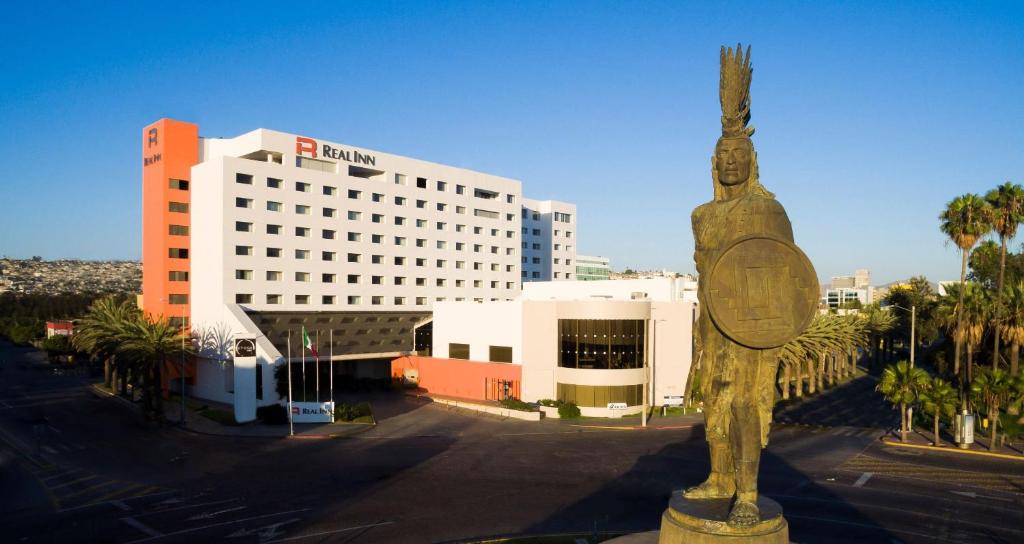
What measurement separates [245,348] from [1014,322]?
2265 inches

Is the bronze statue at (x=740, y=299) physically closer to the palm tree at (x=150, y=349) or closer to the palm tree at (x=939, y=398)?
the palm tree at (x=939, y=398)

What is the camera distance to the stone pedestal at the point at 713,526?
13953 mm

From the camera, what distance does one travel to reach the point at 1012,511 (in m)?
25.5

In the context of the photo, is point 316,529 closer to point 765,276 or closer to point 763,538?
point 763,538

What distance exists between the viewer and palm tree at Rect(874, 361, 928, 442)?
3894 centimetres

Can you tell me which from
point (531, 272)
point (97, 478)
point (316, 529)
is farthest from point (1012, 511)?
point (531, 272)

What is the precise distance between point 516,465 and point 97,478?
2075 centimetres

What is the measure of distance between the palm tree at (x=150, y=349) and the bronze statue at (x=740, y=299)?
4587 cm

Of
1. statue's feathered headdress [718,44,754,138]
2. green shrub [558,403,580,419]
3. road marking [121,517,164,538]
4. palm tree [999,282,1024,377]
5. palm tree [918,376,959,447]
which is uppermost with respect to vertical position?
statue's feathered headdress [718,44,754,138]

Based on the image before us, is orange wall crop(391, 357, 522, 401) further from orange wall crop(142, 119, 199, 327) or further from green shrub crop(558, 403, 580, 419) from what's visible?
orange wall crop(142, 119, 199, 327)

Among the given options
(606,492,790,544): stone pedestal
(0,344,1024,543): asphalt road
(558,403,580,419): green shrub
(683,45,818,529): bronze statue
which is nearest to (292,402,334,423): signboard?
(0,344,1024,543): asphalt road

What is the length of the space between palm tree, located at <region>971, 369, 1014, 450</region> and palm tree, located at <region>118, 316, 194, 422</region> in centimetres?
5397

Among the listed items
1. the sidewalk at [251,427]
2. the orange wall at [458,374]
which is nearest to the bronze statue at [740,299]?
the sidewalk at [251,427]

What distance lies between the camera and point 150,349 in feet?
163
